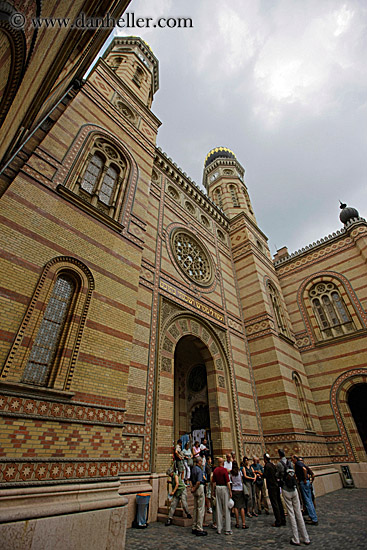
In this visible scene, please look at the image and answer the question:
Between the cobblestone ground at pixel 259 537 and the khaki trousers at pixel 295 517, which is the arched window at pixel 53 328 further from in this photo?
the khaki trousers at pixel 295 517

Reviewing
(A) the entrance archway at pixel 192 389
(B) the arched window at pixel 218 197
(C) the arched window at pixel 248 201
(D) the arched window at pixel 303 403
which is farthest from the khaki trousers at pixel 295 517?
(B) the arched window at pixel 218 197

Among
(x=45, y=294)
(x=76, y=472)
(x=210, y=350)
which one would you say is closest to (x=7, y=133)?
(x=45, y=294)

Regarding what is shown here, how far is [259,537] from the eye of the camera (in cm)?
414

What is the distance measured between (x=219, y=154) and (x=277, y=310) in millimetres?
15303

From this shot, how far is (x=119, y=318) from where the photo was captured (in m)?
5.30

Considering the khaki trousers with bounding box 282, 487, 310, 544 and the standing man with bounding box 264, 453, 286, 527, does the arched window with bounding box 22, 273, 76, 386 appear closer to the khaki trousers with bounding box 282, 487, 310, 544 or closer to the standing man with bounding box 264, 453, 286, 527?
the khaki trousers with bounding box 282, 487, 310, 544

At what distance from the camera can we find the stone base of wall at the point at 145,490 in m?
4.76

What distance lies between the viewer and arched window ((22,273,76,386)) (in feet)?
13.1

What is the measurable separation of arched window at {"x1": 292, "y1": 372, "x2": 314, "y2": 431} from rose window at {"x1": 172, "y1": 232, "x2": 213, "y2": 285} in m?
5.58

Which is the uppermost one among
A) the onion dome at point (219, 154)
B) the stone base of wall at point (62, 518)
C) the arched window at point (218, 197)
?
the onion dome at point (219, 154)

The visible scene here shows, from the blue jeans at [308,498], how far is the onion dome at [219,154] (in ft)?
72.0

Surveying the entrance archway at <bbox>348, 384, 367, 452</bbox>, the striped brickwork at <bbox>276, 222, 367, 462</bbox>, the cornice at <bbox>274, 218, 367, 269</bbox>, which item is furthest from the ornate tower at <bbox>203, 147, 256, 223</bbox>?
the entrance archway at <bbox>348, 384, 367, 452</bbox>

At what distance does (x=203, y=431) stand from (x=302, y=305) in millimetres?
8410

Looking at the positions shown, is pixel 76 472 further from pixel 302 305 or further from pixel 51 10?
pixel 302 305
